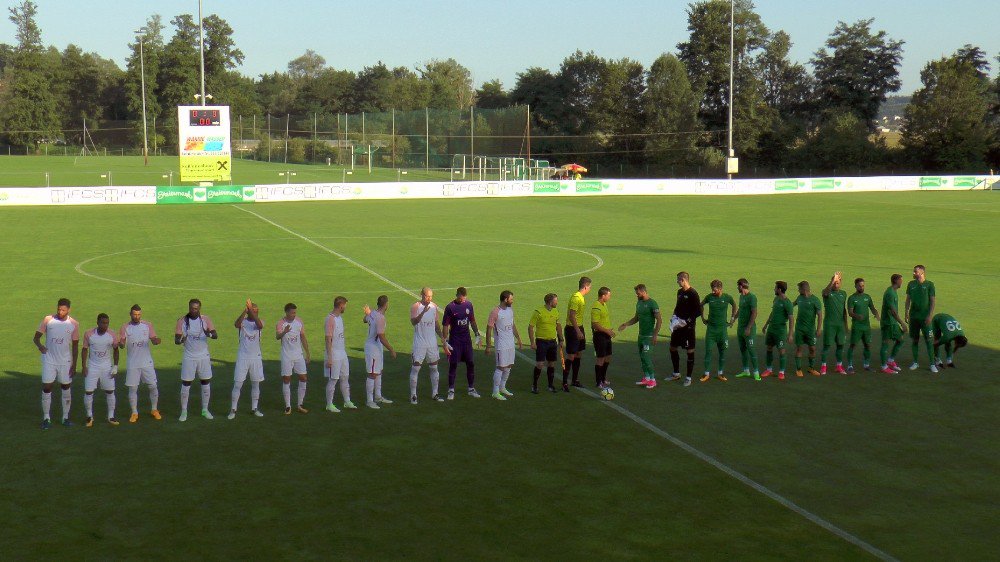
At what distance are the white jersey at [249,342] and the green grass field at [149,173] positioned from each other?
184ft

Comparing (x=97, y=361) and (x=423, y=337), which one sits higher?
(x=423, y=337)

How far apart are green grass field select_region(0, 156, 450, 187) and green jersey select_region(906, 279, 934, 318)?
55.2 metres

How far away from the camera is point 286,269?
30.0 metres

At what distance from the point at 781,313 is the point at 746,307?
2.47 feet

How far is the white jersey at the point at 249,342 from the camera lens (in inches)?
557

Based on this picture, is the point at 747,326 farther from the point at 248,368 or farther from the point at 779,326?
the point at 248,368

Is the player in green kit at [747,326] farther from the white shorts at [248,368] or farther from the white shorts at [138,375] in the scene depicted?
the white shorts at [138,375]

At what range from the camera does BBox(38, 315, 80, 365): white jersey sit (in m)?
13.8

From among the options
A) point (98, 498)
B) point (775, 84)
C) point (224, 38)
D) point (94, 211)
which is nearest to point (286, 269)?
point (98, 498)

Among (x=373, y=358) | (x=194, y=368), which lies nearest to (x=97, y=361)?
(x=194, y=368)

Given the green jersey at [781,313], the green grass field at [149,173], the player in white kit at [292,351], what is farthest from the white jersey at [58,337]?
the green grass field at [149,173]

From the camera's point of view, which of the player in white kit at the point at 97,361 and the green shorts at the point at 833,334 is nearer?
the player in white kit at the point at 97,361

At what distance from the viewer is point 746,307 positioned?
1647 cm

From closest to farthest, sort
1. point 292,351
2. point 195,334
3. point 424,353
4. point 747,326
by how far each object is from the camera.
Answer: point 195,334 < point 292,351 < point 424,353 < point 747,326
